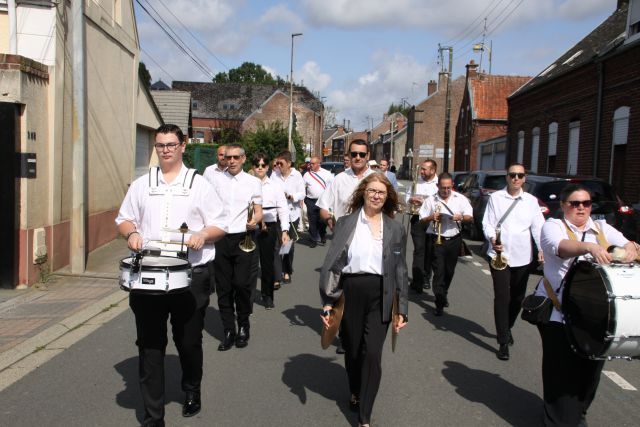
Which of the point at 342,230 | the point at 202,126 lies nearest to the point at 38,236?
the point at 342,230

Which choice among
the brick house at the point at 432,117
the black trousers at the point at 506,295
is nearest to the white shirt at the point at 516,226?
the black trousers at the point at 506,295

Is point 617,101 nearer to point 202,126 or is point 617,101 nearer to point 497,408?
point 497,408

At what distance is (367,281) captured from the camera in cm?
404

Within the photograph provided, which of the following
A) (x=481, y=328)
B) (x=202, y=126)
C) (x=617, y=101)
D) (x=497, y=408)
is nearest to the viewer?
(x=497, y=408)

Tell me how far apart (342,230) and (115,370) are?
253 cm

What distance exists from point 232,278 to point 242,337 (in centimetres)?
60

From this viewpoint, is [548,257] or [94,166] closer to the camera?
[548,257]

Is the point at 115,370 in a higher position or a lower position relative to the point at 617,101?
lower

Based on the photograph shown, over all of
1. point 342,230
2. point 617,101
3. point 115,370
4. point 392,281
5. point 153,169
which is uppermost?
point 617,101

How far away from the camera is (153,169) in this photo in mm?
4020

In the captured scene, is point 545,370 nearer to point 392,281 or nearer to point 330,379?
point 392,281

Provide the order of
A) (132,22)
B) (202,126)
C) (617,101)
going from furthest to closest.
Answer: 1. (202,126)
2. (617,101)
3. (132,22)

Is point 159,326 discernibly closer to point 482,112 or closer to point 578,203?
point 578,203

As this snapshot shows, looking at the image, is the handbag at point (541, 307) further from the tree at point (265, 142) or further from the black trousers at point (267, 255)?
the tree at point (265, 142)
